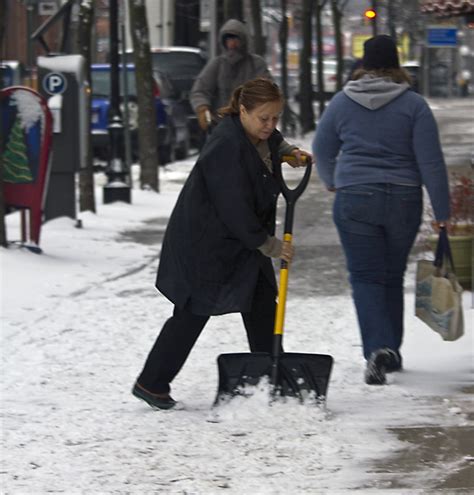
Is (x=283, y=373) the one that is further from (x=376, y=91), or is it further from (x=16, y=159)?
(x=16, y=159)

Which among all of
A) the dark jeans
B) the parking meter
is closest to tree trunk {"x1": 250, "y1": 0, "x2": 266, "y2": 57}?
the parking meter

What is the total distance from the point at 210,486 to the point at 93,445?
88cm

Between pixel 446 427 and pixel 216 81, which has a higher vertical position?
pixel 216 81

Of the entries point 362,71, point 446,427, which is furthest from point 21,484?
point 362,71

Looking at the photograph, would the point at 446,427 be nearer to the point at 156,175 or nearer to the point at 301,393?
the point at 301,393

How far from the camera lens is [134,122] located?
24.1 meters

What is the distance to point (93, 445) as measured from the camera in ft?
20.5

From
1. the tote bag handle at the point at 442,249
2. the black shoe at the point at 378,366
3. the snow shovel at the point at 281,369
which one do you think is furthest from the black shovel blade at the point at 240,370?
the tote bag handle at the point at 442,249

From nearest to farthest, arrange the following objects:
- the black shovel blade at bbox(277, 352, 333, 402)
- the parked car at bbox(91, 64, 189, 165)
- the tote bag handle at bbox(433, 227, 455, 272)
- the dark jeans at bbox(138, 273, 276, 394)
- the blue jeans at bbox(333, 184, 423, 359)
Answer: the black shovel blade at bbox(277, 352, 333, 402) < the dark jeans at bbox(138, 273, 276, 394) < the blue jeans at bbox(333, 184, 423, 359) < the tote bag handle at bbox(433, 227, 455, 272) < the parked car at bbox(91, 64, 189, 165)

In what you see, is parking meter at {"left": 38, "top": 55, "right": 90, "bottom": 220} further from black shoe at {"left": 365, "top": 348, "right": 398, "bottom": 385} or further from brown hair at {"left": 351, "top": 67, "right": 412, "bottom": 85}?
black shoe at {"left": 365, "top": 348, "right": 398, "bottom": 385}

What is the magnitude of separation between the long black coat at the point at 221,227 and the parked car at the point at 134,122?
56.1 ft

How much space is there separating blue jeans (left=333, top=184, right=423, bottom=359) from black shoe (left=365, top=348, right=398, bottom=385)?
47 mm

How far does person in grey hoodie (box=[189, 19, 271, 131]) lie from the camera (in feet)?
42.1

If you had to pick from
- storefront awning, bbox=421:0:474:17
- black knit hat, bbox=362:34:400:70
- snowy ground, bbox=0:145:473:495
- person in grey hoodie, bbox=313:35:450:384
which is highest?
storefront awning, bbox=421:0:474:17
